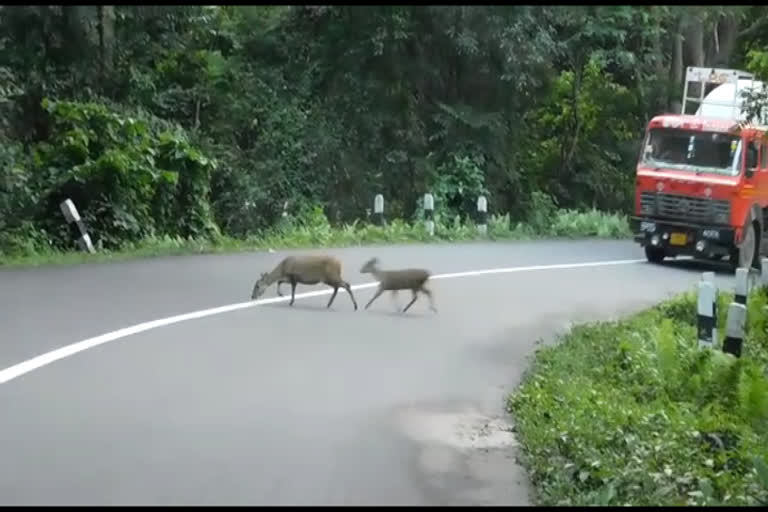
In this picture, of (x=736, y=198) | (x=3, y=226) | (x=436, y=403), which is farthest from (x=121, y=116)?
(x=436, y=403)

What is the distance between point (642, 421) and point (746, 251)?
1479cm

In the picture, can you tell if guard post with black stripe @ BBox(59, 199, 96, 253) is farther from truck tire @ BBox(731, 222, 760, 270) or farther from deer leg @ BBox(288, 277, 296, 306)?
truck tire @ BBox(731, 222, 760, 270)

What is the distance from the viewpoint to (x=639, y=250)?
27.3 meters

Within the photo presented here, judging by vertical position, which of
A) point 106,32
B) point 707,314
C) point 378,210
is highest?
point 106,32

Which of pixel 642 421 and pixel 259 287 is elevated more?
pixel 642 421

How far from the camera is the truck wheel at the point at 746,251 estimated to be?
Answer: 2426 centimetres

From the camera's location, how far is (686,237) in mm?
24312

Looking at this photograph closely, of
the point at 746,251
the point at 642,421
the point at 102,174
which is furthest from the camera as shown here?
the point at 746,251

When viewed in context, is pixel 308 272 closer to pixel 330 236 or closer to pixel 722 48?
pixel 330 236

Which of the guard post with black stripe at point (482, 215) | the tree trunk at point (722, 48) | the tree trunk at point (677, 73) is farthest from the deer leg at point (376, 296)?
the tree trunk at point (677, 73)

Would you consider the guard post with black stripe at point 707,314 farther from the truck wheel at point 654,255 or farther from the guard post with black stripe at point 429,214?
the guard post with black stripe at point 429,214

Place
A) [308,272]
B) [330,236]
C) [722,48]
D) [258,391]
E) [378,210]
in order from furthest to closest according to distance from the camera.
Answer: [722,48], [378,210], [330,236], [308,272], [258,391]

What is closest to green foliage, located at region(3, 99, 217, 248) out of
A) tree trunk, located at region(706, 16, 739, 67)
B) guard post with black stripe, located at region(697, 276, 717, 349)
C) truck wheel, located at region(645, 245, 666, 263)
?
truck wheel, located at region(645, 245, 666, 263)

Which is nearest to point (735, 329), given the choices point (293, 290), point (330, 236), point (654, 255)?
point (293, 290)
